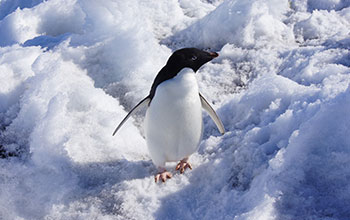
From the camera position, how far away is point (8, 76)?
2.70 meters

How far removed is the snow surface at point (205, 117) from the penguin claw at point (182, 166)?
4cm

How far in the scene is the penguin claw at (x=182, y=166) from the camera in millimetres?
1986

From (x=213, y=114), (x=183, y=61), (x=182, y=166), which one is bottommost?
(x=182, y=166)

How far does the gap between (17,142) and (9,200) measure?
53 centimetres

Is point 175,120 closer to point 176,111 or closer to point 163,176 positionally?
point 176,111

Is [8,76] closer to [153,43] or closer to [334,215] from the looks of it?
[153,43]

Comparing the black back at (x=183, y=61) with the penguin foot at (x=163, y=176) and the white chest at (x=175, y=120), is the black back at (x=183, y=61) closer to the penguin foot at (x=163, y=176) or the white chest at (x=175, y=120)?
the white chest at (x=175, y=120)

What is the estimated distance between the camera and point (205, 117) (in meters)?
2.46

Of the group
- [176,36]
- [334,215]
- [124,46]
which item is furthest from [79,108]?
[334,215]

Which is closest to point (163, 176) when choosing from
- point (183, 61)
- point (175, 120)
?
point (175, 120)

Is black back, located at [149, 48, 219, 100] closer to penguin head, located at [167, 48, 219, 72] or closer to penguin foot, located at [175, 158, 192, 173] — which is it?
penguin head, located at [167, 48, 219, 72]

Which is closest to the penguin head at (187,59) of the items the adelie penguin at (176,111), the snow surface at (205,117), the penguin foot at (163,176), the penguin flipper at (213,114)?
the adelie penguin at (176,111)

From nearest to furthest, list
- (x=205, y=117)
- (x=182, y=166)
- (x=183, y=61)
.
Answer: (x=183, y=61)
(x=182, y=166)
(x=205, y=117)

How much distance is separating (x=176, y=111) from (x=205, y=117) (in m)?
0.62
